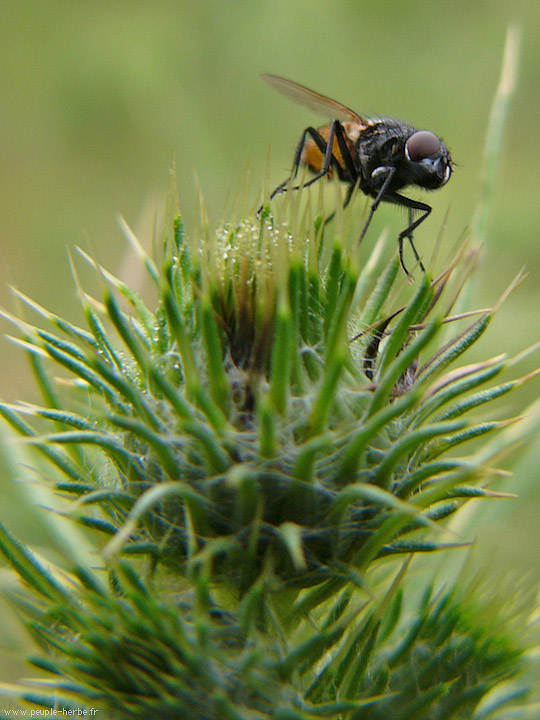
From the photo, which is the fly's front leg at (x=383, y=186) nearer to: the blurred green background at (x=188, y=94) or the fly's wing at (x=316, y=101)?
the fly's wing at (x=316, y=101)

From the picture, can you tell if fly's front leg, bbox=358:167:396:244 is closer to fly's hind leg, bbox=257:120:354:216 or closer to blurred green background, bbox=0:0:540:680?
fly's hind leg, bbox=257:120:354:216

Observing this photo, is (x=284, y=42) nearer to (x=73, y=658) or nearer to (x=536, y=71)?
(x=536, y=71)

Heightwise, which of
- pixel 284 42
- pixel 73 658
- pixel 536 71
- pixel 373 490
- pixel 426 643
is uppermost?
pixel 536 71

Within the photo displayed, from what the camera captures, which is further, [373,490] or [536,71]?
[536,71]

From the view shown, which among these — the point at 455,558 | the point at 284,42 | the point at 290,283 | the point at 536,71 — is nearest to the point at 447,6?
the point at 536,71

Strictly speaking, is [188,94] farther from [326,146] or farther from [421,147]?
[421,147]

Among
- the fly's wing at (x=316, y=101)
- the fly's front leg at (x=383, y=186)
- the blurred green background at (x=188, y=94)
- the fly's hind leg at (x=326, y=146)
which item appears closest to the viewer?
the fly's front leg at (x=383, y=186)

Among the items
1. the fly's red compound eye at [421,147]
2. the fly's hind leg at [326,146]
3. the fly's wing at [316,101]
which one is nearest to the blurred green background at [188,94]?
the fly's wing at [316,101]
